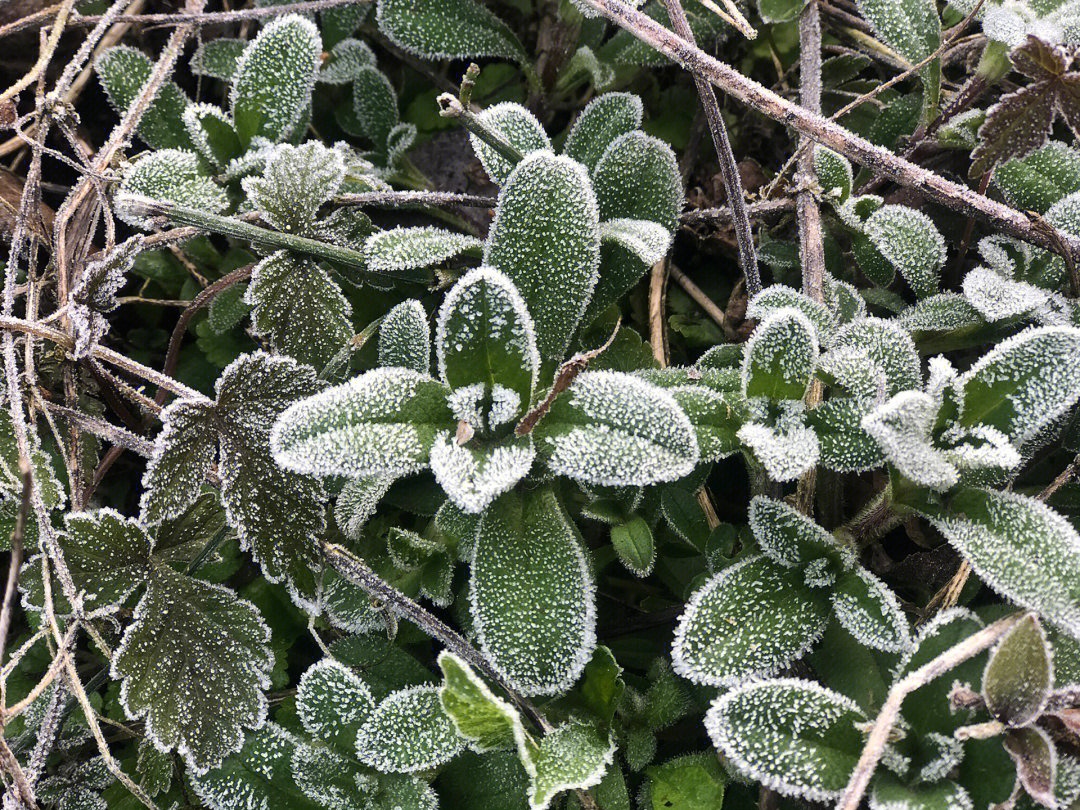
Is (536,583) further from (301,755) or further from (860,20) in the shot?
(860,20)

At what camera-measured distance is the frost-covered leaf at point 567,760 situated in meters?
1.24

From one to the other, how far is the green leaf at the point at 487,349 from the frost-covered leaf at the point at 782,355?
33 centimetres

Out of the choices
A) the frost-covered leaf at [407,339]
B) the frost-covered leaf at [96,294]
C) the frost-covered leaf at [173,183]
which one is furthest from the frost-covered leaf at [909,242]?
the frost-covered leaf at [96,294]

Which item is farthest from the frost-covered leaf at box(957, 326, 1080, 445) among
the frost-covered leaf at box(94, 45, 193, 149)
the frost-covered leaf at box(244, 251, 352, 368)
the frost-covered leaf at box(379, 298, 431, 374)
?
the frost-covered leaf at box(94, 45, 193, 149)

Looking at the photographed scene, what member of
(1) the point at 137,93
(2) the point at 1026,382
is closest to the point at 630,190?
(2) the point at 1026,382

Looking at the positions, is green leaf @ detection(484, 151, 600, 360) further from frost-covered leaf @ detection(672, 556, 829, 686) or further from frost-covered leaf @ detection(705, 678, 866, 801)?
frost-covered leaf @ detection(705, 678, 866, 801)

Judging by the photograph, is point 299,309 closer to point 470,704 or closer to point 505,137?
point 505,137

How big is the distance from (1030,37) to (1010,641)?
39.1 inches

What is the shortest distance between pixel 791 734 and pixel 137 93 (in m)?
1.78

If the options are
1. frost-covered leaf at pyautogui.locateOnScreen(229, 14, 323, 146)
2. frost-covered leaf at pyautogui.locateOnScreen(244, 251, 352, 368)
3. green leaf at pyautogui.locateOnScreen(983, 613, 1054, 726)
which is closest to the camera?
green leaf at pyautogui.locateOnScreen(983, 613, 1054, 726)

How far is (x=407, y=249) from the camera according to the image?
1.58 meters

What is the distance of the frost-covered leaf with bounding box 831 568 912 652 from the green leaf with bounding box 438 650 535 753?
1.67 ft

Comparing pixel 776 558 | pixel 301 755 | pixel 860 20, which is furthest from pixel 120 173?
pixel 860 20

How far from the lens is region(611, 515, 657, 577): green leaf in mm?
1439
